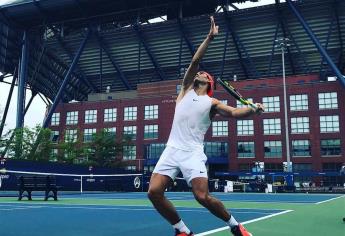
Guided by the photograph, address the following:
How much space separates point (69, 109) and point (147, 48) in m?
22.2

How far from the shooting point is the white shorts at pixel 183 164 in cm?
496

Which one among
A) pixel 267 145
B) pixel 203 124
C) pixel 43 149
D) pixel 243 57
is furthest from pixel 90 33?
pixel 203 124

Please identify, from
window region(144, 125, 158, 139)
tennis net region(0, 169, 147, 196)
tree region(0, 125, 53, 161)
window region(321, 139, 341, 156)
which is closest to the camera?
tennis net region(0, 169, 147, 196)

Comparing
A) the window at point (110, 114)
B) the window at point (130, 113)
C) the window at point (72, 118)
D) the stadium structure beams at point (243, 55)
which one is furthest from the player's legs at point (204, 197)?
the window at point (72, 118)

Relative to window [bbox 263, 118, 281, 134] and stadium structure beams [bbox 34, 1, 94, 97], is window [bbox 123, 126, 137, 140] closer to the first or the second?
stadium structure beams [bbox 34, 1, 94, 97]

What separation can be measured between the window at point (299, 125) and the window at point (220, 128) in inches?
422

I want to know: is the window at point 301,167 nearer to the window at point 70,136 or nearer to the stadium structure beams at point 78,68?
the window at point 70,136

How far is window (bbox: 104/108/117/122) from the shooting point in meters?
79.2

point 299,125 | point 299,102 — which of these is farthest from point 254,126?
point 299,102

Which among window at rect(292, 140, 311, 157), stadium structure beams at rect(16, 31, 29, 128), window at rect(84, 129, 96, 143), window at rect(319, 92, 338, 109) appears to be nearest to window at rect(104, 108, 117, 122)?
window at rect(84, 129, 96, 143)

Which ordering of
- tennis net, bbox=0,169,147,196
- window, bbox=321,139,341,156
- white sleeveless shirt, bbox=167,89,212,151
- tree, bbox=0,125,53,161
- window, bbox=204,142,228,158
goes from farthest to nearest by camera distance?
window, bbox=204,142,228,158
window, bbox=321,139,341,156
tree, bbox=0,125,53,161
tennis net, bbox=0,169,147,196
white sleeveless shirt, bbox=167,89,212,151

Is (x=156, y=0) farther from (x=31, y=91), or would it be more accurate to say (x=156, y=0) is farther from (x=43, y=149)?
(x=31, y=91)

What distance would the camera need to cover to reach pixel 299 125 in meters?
66.9

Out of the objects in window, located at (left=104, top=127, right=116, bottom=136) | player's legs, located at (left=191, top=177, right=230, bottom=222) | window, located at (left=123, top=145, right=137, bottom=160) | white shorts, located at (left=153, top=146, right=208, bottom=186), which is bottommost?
player's legs, located at (left=191, top=177, right=230, bottom=222)
